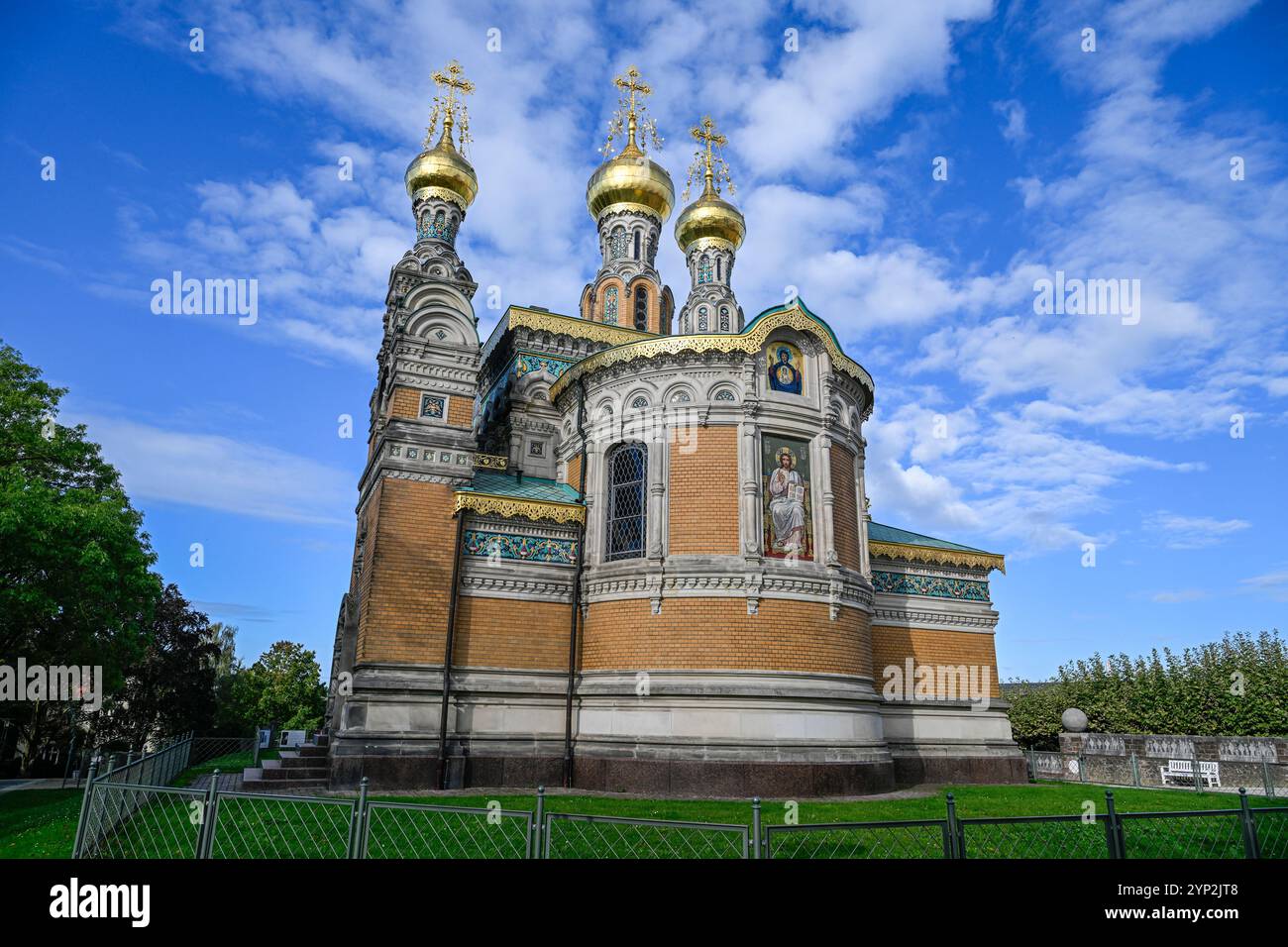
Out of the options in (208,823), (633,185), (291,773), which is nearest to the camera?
(208,823)

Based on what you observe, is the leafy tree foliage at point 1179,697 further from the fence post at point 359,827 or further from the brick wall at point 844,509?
the fence post at point 359,827

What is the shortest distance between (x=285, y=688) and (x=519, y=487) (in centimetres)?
3136

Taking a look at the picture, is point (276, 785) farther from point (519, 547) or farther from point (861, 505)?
point (861, 505)

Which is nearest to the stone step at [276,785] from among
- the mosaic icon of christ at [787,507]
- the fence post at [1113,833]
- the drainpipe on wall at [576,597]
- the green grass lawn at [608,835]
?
the green grass lawn at [608,835]

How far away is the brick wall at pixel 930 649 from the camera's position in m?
19.5

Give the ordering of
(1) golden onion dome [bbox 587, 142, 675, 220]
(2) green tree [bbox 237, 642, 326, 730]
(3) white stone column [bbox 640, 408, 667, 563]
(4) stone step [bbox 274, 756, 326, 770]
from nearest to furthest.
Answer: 1. (4) stone step [bbox 274, 756, 326, 770]
2. (3) white stone column [bbox 640, 408, 667, 563]
3. (1) golden onion dome [bbox 587, 142, 675, 220]
4. (2) green tree [bbox 237, 642, 326, 730]

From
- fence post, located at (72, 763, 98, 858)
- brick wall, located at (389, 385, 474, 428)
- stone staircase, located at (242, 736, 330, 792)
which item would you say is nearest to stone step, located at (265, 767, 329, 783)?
stone staircase, located at (242, 736, 330, 792)

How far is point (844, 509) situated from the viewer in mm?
17531

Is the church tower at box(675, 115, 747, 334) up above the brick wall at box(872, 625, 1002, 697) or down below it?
above

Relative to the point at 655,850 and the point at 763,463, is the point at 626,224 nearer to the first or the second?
the point at 763,463

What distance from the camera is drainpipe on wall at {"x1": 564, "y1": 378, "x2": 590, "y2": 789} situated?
1630cm

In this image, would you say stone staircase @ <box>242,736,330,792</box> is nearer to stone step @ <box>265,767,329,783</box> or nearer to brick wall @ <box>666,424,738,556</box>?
stone step @ <box>265,767,329,783</box>

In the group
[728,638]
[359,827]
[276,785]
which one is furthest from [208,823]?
[728,638]

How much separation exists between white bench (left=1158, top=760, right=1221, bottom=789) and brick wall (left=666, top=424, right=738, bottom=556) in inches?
468
